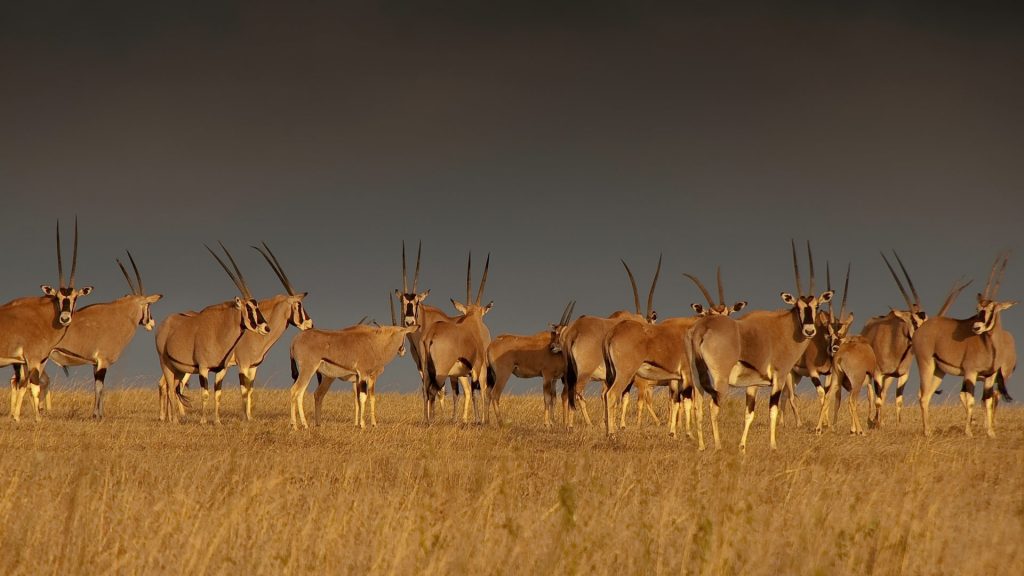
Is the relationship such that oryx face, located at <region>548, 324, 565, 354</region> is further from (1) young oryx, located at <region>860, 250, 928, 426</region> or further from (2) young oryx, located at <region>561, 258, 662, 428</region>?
(1) young oryx, located at <region>860, 250, 928, 426</region>

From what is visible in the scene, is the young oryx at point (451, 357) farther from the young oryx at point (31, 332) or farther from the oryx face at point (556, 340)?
the young oryx at point (31, 332)

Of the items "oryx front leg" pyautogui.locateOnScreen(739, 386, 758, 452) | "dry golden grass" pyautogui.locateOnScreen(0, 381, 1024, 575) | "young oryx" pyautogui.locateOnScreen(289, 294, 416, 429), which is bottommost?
"dry golden grass" pyautogui.locateOnScreen(0, 381, 1024, 575)

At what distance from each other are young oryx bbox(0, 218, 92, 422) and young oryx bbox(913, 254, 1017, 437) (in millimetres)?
17591

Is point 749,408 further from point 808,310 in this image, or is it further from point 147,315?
point 147,315

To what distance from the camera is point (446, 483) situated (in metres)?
11.2

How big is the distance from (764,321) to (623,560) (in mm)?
10375

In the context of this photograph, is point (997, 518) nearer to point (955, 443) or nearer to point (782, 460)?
point (782, 460)

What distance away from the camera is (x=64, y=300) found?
22.3m

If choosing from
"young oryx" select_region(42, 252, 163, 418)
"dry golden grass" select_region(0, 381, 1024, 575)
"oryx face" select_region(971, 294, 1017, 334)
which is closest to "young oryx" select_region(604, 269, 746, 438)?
"dry golden grass" select_region(0, 381, 1024, 575)

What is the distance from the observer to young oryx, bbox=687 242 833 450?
16.1m

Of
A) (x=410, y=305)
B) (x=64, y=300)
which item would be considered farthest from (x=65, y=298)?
(x=410, y=305)

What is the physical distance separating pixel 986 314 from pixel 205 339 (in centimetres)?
1593

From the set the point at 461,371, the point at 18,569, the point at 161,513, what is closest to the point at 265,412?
the point at 461,371

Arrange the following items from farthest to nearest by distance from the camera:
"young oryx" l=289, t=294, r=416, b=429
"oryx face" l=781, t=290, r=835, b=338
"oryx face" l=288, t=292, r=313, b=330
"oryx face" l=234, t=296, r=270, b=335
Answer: "oryx face" l=288, t=292, r=313, b=330
"oryx face" l=234, t=296, r=270, b=335
"young oryx" l=289, t=294, r=416, b=429
"oryx face" l=781, t=290, r=835, b=338
